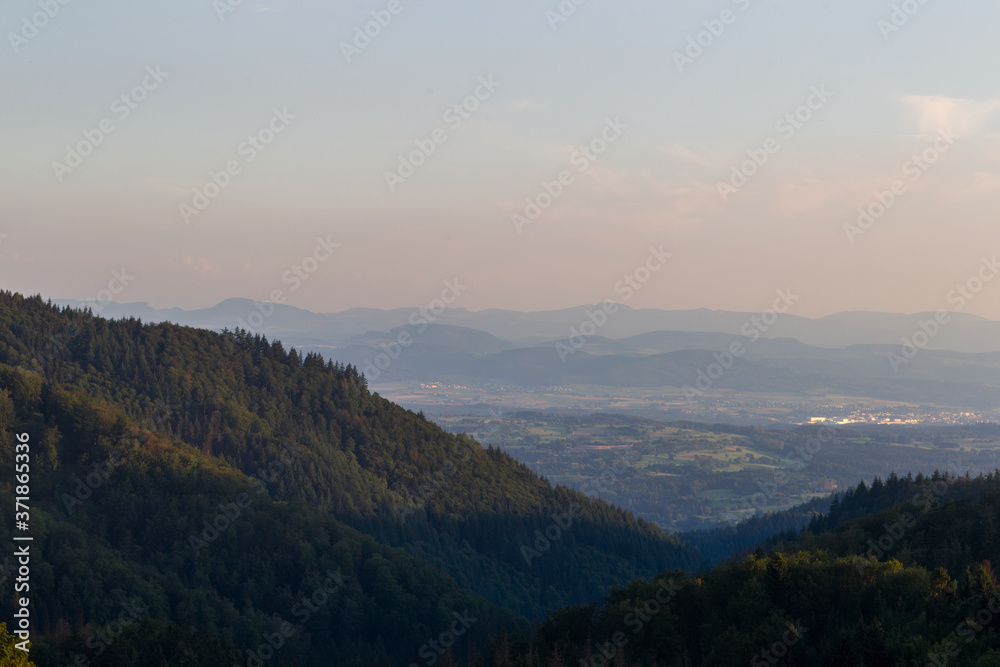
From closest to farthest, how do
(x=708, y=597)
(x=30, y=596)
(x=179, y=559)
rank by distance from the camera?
(x=708, y=597) < (x=30, y=596) < (x=179, y=559)

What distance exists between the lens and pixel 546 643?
102750mm

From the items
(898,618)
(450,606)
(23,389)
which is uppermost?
(23,389)

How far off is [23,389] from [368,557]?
74551 millimetres

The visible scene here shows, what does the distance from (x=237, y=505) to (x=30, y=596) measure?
55.3 meters

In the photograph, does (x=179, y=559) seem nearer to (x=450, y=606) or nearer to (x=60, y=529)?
(x=60, y=529)

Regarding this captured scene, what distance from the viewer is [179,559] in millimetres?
178875

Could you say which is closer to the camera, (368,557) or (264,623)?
(264,623)

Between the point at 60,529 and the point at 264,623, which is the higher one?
the point at 60,529

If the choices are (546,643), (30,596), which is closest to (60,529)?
(30,596)

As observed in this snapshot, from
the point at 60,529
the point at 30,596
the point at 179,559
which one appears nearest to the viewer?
the point at 30,596

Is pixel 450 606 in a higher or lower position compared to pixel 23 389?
lower

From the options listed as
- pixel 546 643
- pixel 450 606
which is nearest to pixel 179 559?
pixel 450 606

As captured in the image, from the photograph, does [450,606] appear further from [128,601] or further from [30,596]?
[30,596]

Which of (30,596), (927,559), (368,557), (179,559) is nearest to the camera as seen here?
(927,559)
